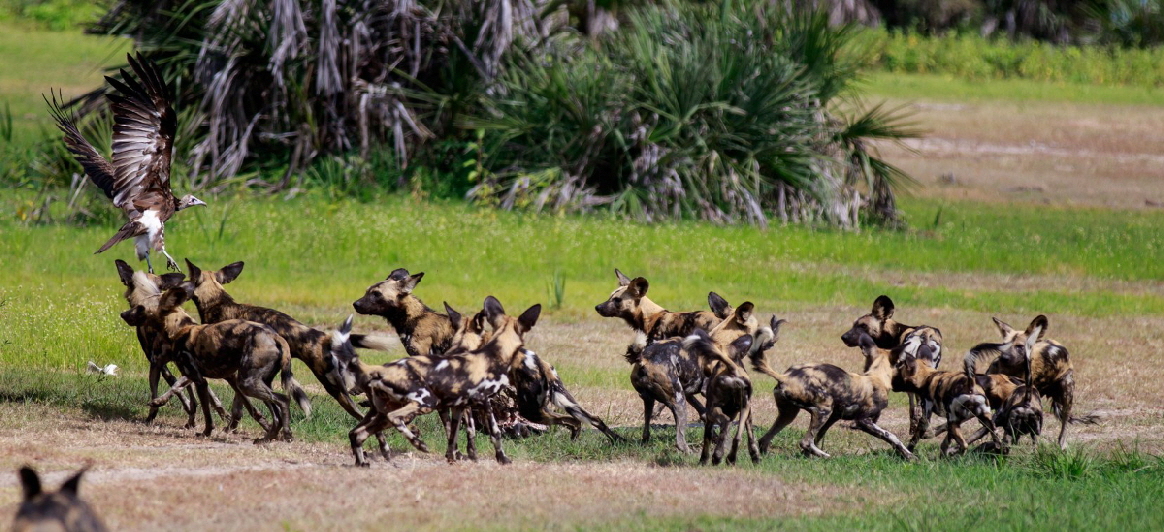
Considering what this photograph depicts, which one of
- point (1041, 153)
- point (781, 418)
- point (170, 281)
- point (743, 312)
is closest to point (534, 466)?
point (781, 418)

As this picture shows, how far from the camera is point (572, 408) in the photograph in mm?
9094

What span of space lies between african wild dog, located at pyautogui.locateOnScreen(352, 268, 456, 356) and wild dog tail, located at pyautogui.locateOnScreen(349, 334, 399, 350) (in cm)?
150

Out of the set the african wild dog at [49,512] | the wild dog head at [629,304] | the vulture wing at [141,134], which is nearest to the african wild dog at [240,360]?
the wild dog head at [629,304]

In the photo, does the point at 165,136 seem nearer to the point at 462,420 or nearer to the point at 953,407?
the point at 462,420

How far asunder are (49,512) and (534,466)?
3.56m

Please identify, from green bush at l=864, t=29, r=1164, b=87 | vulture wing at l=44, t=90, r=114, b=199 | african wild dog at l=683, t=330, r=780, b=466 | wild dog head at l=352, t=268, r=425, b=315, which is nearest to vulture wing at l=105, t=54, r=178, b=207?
vulture wing at l=44, t=90, r=114, b=199

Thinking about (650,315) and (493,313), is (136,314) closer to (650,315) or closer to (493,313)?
(493,313)

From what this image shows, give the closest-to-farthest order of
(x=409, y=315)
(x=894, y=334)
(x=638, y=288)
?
(x=409, y=315) → (x=894, y=334) → (x=638, y=288)

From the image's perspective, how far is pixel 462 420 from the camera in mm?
Result: 9148

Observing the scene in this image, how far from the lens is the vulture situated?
11.7 metres

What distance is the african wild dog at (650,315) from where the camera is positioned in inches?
402

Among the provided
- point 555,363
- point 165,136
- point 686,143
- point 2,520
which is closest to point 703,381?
point 555,363

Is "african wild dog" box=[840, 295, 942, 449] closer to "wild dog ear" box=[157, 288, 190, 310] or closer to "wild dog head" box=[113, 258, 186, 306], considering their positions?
"wild dog ear" box=[157, 288, 190, 310]

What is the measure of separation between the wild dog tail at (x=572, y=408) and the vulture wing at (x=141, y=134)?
441 cm
